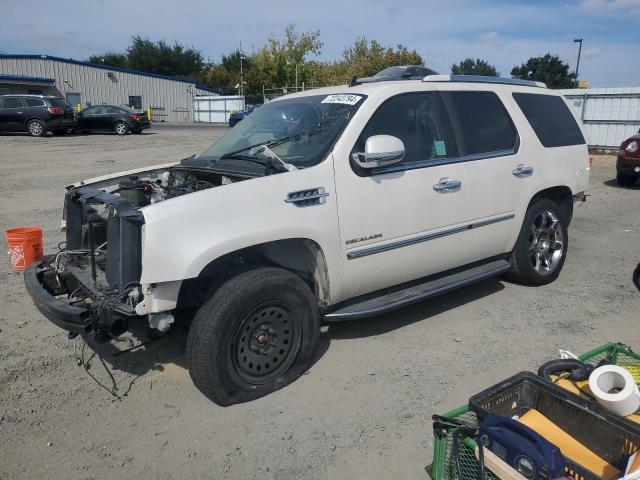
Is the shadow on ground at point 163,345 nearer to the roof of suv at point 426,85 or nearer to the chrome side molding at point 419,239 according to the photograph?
the chrome side molding at point 419,239

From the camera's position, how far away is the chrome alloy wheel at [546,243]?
5.28 meters

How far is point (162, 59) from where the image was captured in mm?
72125

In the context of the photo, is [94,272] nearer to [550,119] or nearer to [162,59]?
[550,119]

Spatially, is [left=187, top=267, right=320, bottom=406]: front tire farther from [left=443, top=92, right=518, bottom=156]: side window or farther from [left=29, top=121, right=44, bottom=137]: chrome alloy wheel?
[left=29, top=121, right=44, bottom=137]: chrome alloy wheel

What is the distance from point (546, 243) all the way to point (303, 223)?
312cm

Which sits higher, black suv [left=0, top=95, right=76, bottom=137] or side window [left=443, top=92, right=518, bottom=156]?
black suv [left=0, top=95, right=76, bottom=137]

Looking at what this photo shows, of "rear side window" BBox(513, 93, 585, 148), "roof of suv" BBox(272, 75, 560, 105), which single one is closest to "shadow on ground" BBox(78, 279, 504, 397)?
"rear side window" BBox(513, 93, 585, 148)

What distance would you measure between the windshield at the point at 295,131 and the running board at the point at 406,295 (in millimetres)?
1076

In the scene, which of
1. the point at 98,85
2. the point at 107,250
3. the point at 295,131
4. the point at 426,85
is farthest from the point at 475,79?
the point at 98,85

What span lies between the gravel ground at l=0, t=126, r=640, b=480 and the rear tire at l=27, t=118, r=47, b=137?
18827mm

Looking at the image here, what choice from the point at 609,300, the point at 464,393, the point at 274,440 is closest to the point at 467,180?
the point at 464,393

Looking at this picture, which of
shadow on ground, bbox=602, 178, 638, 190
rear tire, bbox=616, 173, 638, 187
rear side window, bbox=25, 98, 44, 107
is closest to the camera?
rear tire, bbox=616, 173, 638, 187

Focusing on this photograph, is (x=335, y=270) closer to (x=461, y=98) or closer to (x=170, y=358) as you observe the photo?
(x=170, y=358)

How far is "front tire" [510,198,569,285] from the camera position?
16.9 ft
